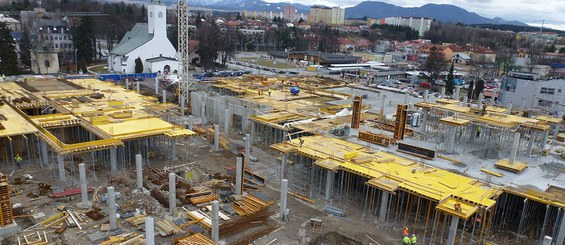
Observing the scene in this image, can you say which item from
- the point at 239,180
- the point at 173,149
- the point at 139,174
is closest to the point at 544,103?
the point at 239,180

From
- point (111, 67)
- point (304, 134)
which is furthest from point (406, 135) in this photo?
point (111, 67)

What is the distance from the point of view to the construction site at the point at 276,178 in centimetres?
1833

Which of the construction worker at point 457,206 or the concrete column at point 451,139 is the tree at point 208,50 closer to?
the concrete column at point 451,139

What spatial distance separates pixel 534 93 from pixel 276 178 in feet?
129

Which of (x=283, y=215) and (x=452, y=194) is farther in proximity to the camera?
(x=283, y=215)

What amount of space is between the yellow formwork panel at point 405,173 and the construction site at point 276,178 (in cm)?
10

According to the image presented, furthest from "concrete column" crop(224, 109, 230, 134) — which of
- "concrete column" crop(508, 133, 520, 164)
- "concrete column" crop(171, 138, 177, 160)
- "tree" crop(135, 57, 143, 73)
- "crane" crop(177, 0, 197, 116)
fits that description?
"tree" crop(135, 57, 143, 73)

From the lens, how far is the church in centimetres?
6494

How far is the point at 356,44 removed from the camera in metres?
132

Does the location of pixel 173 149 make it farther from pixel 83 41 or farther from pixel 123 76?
pixel 83 41

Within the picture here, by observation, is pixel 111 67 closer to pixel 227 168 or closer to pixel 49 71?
pixel 49 71

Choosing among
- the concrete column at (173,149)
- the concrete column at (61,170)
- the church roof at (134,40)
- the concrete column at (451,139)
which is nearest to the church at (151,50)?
the church roof at (134,40)

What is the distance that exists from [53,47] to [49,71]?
33.9 ft

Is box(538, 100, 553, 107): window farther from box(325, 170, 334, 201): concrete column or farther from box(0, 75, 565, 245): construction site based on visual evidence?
box(325, 170, 334, 201): concrete column
